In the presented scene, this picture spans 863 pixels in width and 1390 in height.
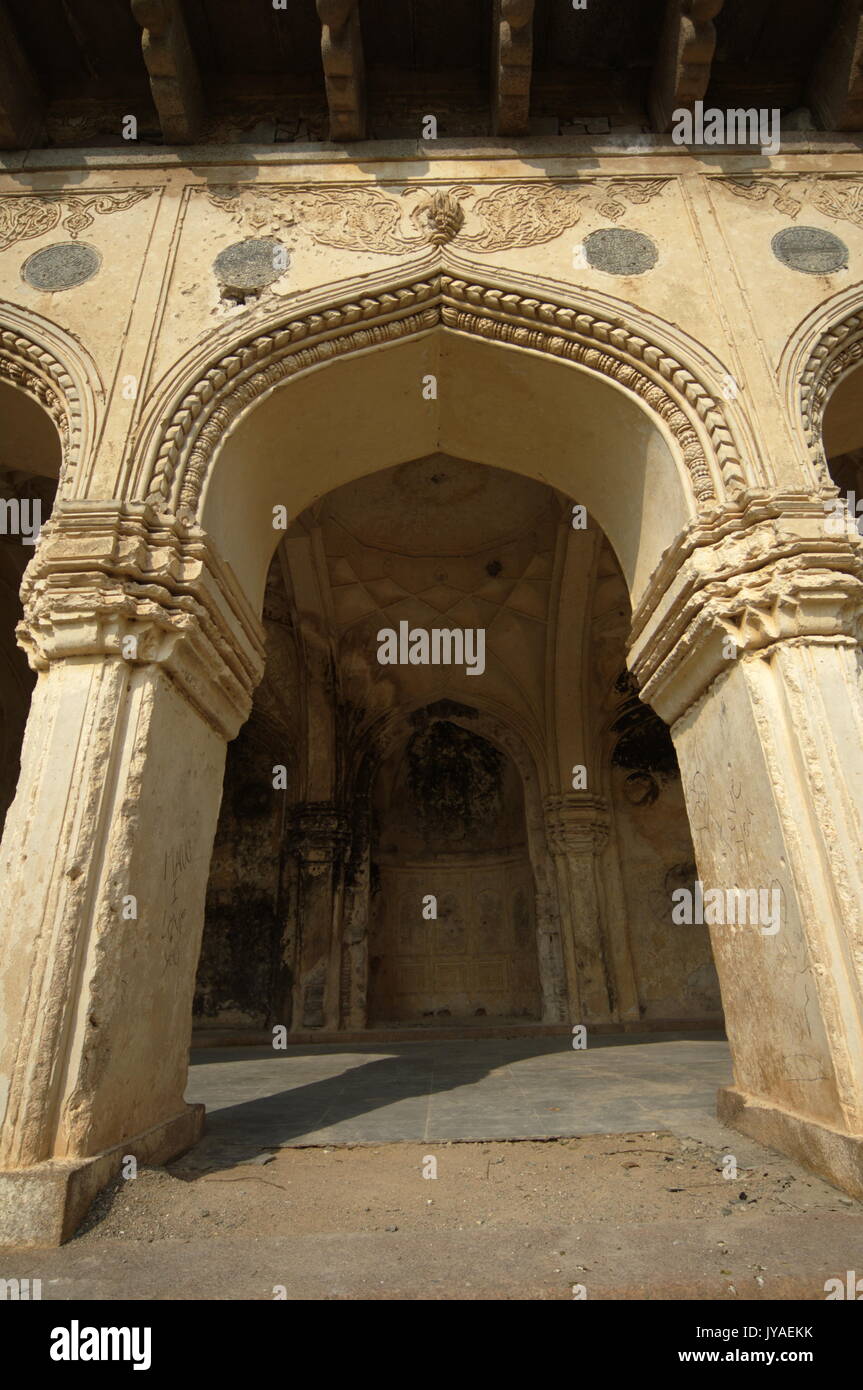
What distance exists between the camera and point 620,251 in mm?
4117

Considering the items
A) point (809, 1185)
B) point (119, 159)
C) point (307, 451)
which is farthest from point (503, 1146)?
point (119, 159)

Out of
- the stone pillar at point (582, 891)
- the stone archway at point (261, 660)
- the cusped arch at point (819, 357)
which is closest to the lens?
the stone archway at point (261, 660)

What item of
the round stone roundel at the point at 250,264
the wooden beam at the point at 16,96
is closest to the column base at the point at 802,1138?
the round stone roundel at the point at 250,264

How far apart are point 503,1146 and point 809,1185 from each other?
1.09 m

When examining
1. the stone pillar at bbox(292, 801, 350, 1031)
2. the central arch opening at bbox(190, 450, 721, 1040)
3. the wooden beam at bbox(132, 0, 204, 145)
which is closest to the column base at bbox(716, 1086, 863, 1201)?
the central arch opening at bbox(190, 450, 721, 1040)

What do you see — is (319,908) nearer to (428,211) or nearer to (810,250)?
(428,211)

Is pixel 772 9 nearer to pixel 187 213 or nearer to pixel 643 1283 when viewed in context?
pixel 187 213

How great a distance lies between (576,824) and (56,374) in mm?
7404

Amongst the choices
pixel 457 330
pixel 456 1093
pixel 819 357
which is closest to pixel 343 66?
pixel 457 330

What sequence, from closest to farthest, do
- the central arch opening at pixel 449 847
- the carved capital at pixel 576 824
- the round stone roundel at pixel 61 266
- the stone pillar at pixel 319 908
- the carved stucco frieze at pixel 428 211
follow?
the round stone roundel at pixel 61 266
the carved stucco frieze at pixel 428 211
the stone pillar at pixel 319 908
the central arch opening at pixel 449 847
the carved capital at pixel 576 824

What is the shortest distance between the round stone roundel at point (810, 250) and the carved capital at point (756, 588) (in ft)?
5.62

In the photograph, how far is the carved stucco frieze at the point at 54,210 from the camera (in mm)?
4215

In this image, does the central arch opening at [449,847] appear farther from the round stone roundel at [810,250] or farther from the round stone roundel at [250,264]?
the round stone roundel at [810,250]

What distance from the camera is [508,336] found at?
403 cm
